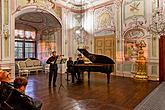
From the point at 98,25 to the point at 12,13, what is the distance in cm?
503

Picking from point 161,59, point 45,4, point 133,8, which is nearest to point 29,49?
point 45,4

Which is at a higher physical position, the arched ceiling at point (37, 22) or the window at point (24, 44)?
the arched ceiling at point (37, 22)

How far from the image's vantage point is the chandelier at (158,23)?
7.88 m

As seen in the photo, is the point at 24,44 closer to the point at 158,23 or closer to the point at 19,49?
the point at 19,49

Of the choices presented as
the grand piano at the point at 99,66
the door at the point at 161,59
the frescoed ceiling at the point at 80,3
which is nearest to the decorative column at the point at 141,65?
the door at the point at 161,59

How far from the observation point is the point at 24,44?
1173 cm

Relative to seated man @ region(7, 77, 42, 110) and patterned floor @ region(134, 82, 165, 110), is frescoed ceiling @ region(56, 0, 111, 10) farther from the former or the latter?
seated man @ region(7, 77, 42, 110)

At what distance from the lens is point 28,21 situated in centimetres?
1125

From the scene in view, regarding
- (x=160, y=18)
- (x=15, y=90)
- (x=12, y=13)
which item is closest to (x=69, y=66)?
(x=12, y=13)

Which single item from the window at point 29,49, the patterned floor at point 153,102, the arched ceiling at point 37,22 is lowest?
the patterned floor at point 153,102

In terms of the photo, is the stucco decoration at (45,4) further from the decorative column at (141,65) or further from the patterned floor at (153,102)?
Answer: the patterned floor at (153,102)

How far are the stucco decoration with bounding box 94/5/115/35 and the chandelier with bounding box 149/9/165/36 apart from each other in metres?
2.32

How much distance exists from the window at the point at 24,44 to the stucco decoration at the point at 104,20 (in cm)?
449

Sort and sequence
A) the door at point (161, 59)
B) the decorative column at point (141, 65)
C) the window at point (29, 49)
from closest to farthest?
the door at point (161, 59)
the decorative column at point (141, 65)
the window at point (29, 49)
